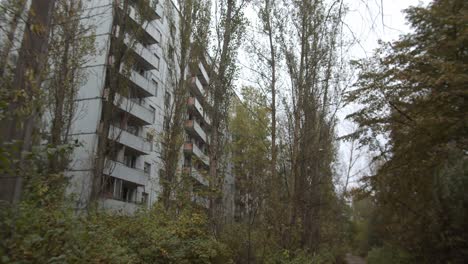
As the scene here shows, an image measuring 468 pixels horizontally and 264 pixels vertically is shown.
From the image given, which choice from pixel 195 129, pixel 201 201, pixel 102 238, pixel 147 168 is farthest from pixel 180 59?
pixel 195 129

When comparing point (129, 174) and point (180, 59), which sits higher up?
point (180, 59)

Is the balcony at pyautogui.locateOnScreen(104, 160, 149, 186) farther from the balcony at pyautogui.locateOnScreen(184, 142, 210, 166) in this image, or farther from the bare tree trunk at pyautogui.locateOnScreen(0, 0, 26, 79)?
the bare tree trunk at pyautogui.locateOnScreen(0, 0, 26, 79)

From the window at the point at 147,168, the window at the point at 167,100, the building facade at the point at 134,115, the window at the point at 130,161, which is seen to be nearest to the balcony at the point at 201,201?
the building facade at the point at 134,115

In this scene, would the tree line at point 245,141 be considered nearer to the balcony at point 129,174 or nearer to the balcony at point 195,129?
the balcony at point 129,174

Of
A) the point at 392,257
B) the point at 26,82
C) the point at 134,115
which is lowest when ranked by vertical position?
the point at 392,257

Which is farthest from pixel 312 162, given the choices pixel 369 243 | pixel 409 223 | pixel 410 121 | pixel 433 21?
pixel 369 243

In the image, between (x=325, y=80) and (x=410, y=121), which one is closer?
(x=410, y=121)

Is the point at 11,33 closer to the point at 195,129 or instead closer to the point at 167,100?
the point at 167,100

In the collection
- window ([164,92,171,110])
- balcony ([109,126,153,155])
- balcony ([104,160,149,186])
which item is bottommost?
balcony ([104,160,149,186])

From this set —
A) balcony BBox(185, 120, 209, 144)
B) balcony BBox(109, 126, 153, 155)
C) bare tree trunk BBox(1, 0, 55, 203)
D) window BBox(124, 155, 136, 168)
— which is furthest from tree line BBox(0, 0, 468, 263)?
balcony BBox(185, 120, 209, 144)

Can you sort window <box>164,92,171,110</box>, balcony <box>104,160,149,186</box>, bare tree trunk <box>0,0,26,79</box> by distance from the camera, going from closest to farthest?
bare tree trunk <box>0,0,26,79</box> < window <box>164,92,171,110</box> < balcony <box>104,160,149,186</box>

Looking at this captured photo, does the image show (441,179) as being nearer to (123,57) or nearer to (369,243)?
(123,57)

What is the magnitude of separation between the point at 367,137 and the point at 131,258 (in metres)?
10.1

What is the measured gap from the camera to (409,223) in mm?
15359
